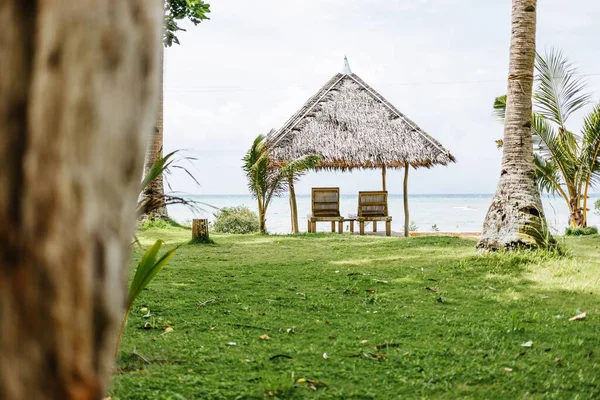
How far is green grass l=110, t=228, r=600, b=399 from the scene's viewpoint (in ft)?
8.29

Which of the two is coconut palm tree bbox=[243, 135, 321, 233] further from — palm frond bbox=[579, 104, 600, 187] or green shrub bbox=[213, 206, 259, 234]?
palm frond bbox=[579, 104, 600, 187]

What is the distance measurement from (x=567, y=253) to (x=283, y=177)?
6373 mm

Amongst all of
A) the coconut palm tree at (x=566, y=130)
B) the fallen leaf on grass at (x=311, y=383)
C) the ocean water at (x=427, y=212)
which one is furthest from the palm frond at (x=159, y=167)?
the ocean water at (x=427, y=212)

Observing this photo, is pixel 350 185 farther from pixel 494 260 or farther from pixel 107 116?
pixel 107 116

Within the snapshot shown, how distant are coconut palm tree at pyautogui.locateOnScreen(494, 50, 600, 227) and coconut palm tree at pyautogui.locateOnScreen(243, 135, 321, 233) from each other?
4.29 metres

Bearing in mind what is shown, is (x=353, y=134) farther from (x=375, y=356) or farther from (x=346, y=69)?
(x=375, y=356)

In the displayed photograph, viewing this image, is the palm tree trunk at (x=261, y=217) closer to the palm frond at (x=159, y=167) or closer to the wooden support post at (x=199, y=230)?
the wooden support post at (x=199, y=230)

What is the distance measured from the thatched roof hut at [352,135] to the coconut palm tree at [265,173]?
0.40 meters

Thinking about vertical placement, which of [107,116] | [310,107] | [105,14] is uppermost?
[310,107]

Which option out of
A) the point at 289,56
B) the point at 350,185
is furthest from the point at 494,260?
the point at 350,185

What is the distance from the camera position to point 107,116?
72 centimetres

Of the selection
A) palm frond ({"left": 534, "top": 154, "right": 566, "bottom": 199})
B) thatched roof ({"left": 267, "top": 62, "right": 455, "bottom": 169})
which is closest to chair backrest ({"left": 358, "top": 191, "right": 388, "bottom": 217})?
thatched roof ({"left": 267, "top": 62, "right": 455, "bottom": 169})

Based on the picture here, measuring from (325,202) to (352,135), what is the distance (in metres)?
1.79

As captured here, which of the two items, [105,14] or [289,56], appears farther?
[289,56]
